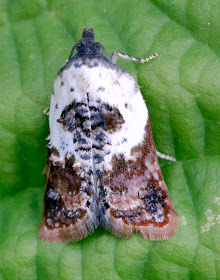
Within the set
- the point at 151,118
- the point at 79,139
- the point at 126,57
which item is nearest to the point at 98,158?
the point at 79,139

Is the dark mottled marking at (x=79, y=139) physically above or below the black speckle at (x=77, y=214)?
above

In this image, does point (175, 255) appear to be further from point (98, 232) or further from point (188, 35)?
point (188, 35)

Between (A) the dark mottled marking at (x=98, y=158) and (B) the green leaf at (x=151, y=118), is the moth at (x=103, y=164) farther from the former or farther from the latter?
(B) the green leaf at (x=151, y=118)

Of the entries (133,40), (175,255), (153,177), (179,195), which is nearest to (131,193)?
(153,177)

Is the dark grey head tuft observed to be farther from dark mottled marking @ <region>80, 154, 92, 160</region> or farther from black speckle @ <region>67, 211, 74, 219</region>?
black speckle @ <region>67, 211, 74, 219</region>

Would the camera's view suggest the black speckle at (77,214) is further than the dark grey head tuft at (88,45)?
No

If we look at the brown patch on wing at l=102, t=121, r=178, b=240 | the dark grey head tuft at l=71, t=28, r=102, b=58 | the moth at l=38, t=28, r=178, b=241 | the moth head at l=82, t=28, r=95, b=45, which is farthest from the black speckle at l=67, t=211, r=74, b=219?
the moth head at l=82, t=28, r=95, b=45

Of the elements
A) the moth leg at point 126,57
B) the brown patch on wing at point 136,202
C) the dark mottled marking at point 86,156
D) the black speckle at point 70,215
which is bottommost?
the black speckle at point 70,215

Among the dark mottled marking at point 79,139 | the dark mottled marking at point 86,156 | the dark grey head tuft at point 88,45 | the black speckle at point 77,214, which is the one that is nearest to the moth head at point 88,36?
the dark grey head tuft at point 88,45
